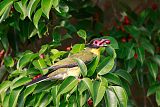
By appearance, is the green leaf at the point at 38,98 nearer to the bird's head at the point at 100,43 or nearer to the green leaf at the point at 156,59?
the bird's head at the point at 100,43

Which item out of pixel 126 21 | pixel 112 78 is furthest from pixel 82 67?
pixel 126 21

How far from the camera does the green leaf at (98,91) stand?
169cm

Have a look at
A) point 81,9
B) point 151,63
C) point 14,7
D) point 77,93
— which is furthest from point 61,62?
point 81,9

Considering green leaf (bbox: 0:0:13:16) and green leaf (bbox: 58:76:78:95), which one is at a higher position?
green leaf (bbox: 0:0:13:16)

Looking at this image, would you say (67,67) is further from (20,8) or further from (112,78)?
(20,8)

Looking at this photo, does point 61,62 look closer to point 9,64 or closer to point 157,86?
point 9,64

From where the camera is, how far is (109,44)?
6.43 feet

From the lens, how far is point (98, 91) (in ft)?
5.60

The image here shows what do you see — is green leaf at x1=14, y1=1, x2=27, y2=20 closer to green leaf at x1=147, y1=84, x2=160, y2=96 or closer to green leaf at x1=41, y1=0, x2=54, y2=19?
green leaf at x1=41, y1=0, x2=54, y2=19

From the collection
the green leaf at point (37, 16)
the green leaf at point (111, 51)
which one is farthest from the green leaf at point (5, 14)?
the green leaf at point (111, 51)

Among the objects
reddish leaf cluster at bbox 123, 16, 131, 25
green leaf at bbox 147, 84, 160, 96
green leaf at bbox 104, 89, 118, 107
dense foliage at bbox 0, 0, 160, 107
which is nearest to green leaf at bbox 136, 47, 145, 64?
dense foliage at bbox 0, 0, 160, 107

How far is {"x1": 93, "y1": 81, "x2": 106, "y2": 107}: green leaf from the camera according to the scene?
169cm

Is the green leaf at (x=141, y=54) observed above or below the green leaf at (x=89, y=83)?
below

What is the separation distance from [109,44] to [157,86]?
54cm
